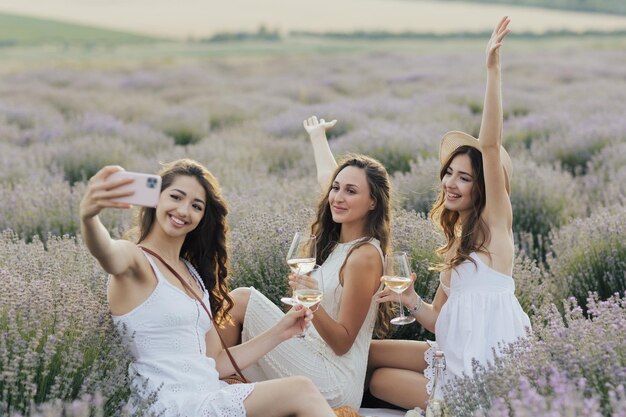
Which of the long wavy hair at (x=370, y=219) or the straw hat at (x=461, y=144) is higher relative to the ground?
the straw hat at (x=461, y=144)

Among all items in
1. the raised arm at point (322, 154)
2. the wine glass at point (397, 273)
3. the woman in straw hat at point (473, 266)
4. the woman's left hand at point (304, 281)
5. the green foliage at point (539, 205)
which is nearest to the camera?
the woman's left hand at point (304, 281)

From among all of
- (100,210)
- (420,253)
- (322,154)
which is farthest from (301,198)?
(100,210)

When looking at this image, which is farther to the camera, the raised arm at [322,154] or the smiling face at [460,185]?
the raised arm at [322,154]

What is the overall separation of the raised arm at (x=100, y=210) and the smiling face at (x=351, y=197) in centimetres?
122

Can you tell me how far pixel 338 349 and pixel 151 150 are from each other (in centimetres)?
654

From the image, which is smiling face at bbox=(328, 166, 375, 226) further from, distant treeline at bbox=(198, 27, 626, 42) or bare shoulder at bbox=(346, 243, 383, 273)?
distant treeline at bbox=(198, 27, 626, 42)

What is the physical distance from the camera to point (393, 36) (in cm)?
4656

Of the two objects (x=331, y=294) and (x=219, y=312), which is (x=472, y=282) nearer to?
(x=331, y=294)

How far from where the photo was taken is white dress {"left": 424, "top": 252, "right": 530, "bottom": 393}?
350cm

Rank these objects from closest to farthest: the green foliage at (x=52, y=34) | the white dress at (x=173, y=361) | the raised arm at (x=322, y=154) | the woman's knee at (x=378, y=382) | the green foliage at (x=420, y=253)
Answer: the white dress at (x=173, y=361)
the woman's knee at (x=378, y=382)
the green foliage at (x=420, y=253)
the raised arm at (x=322, y=154)
the green foliage at (x=52, y=34)

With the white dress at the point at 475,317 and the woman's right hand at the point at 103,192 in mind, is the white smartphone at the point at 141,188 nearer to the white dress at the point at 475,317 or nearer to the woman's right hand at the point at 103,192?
the woman's right hand at the point at 103,192

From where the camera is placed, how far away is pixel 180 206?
3297 millimetres

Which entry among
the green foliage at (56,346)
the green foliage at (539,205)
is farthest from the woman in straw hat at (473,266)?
the green foliage at (539,205)

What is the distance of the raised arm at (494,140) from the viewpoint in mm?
3475
